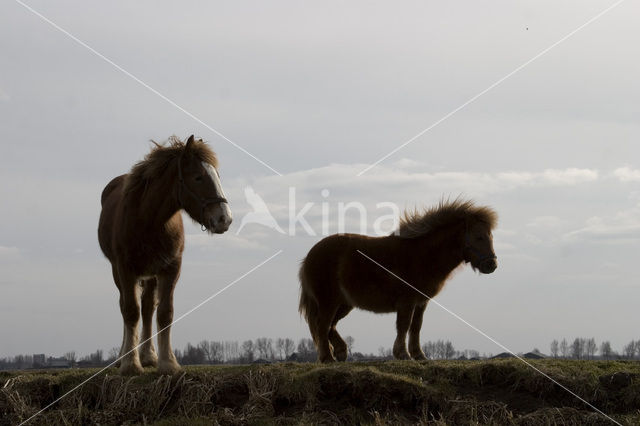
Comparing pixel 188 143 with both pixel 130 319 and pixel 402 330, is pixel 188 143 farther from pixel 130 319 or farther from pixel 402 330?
pixel 402 330

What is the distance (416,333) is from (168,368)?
4.33 m

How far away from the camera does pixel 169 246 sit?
12000 mm

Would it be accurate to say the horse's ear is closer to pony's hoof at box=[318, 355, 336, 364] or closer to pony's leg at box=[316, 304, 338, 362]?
pony's leg at box=[316, 304, 338, 362]

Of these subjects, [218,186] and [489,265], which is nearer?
[218,186]

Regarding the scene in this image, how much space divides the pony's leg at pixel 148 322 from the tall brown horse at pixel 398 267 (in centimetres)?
272

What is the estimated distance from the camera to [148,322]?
12.7 m

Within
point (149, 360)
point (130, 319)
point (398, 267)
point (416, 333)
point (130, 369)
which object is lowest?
point (130, 369)

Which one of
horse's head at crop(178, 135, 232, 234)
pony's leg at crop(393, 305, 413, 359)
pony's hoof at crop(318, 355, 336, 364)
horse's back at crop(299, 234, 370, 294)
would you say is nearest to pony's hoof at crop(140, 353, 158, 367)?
horse's head at crop(178, 135, 232, 234)

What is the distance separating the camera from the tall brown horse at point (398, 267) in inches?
545

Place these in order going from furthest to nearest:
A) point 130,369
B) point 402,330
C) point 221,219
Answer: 1. point 402,330
2. point 130,369
3. point 221,219

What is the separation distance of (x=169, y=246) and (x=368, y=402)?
11.5 feet

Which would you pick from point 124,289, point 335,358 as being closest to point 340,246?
point 335,358

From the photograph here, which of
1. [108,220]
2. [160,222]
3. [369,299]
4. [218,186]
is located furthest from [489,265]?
[108,220]

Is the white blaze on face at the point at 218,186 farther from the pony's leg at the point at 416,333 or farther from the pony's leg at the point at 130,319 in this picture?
the pony's leg at the point at 416,333
